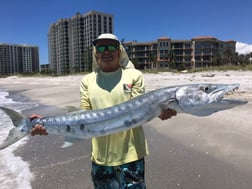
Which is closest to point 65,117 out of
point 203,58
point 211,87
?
point 211,87

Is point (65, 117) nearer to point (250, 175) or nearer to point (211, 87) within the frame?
point (211, 87)

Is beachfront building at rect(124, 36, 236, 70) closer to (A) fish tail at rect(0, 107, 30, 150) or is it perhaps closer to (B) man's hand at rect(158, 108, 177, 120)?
(A) fish tail at rect(0, 107, 30, 150)

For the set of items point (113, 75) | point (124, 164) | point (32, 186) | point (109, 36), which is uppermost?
point (109, 36)

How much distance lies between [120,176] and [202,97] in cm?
115

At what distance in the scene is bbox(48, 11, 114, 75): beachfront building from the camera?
114 m

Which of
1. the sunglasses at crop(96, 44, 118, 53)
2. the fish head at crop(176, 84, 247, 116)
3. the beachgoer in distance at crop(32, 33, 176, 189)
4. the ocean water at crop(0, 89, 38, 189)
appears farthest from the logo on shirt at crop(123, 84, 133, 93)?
the ocean water at crop(0, 89, 38, 189)

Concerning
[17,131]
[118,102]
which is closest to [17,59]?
[17,131]

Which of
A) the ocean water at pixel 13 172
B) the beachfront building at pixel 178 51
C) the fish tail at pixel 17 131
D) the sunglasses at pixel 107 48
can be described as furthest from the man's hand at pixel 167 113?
the beachfront building at pixel 178 51

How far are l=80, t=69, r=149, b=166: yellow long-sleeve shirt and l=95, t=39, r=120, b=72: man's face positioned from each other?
67 mm

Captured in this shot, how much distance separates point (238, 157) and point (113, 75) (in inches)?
165

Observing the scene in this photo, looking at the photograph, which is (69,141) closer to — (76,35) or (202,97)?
(202,97)

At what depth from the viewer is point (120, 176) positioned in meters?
2.73

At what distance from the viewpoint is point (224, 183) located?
183 inches

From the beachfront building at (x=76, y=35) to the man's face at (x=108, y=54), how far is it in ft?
Result: 359
